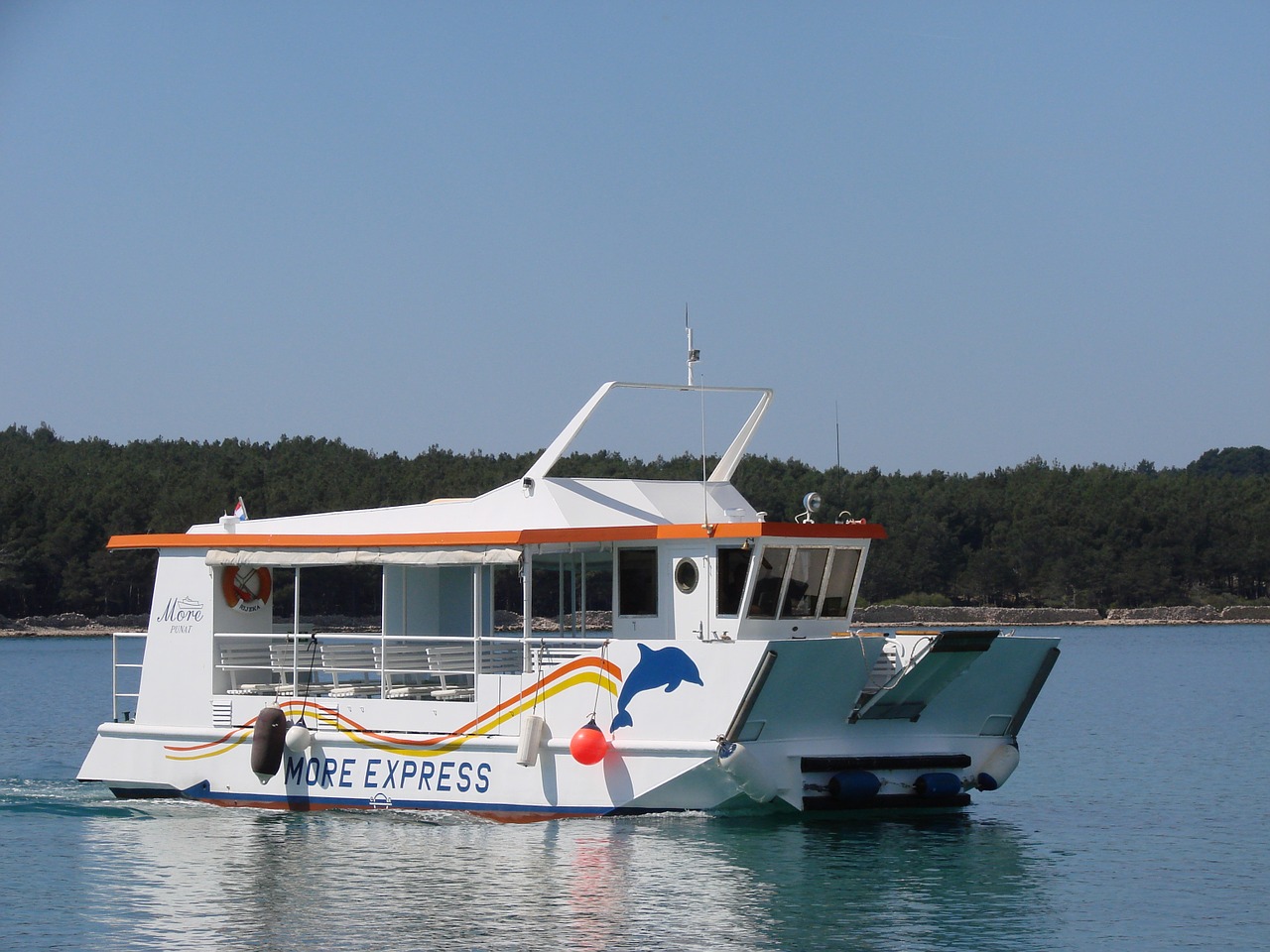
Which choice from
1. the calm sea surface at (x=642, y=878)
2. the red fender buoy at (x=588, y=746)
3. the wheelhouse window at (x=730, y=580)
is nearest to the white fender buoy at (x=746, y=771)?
the calm sea surface at (x=642, y=878)

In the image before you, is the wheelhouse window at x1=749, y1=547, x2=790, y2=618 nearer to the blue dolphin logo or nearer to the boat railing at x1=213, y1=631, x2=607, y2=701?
the blue dolphin logo

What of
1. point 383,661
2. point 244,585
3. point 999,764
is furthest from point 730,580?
point 244,585

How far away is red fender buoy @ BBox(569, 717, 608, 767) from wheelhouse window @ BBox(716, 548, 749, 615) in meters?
1.75

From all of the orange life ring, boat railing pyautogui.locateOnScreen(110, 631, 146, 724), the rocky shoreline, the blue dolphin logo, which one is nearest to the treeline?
the rocky shoreline

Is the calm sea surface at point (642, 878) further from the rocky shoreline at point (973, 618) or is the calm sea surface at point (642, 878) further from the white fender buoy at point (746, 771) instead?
the rocky shoreline at point (973, 618)

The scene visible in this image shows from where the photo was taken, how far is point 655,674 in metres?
15.8

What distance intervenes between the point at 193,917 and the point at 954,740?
7.91 m

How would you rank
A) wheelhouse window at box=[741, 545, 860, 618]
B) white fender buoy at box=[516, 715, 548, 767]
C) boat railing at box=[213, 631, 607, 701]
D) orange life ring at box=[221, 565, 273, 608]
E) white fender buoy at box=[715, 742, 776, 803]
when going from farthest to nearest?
orange life ring at box=[221, 565, 273, 608], boat railing at box=[213, 631, 607, 701], wheelhouse window at box=[741, 545, 860, 618], white fender buoy at box=[516, 715, 548, 767], white fender buoy at box=[715, 742, 776, 803]

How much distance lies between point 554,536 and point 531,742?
2.05 meters

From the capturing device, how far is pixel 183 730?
60.2 ft

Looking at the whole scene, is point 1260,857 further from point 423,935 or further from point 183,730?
point 183,730

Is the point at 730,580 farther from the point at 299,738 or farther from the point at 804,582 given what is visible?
the point at 299,738

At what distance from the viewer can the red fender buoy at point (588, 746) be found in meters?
15.9

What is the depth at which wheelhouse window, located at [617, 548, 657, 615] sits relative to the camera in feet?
55.4
